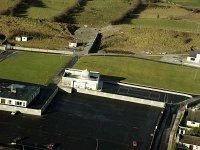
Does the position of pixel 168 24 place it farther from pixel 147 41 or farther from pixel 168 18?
pixel 147 41

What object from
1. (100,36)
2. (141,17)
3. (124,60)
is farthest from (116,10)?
(124,60)

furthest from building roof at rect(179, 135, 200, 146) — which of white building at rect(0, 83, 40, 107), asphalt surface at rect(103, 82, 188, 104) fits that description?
white building at rect(0, 83, 40, 107)

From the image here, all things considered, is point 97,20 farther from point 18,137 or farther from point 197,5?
point 18,137

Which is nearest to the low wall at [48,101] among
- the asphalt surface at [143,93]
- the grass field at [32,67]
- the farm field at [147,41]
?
the grass field at [32,67]

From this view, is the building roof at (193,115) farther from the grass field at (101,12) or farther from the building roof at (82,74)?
the grass field at (101,12)

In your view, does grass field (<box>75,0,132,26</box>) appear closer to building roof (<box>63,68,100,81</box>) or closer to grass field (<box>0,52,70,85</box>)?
grass field (<box>0,52,70,85</box>)

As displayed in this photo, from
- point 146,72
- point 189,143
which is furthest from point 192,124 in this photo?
point 146,72
